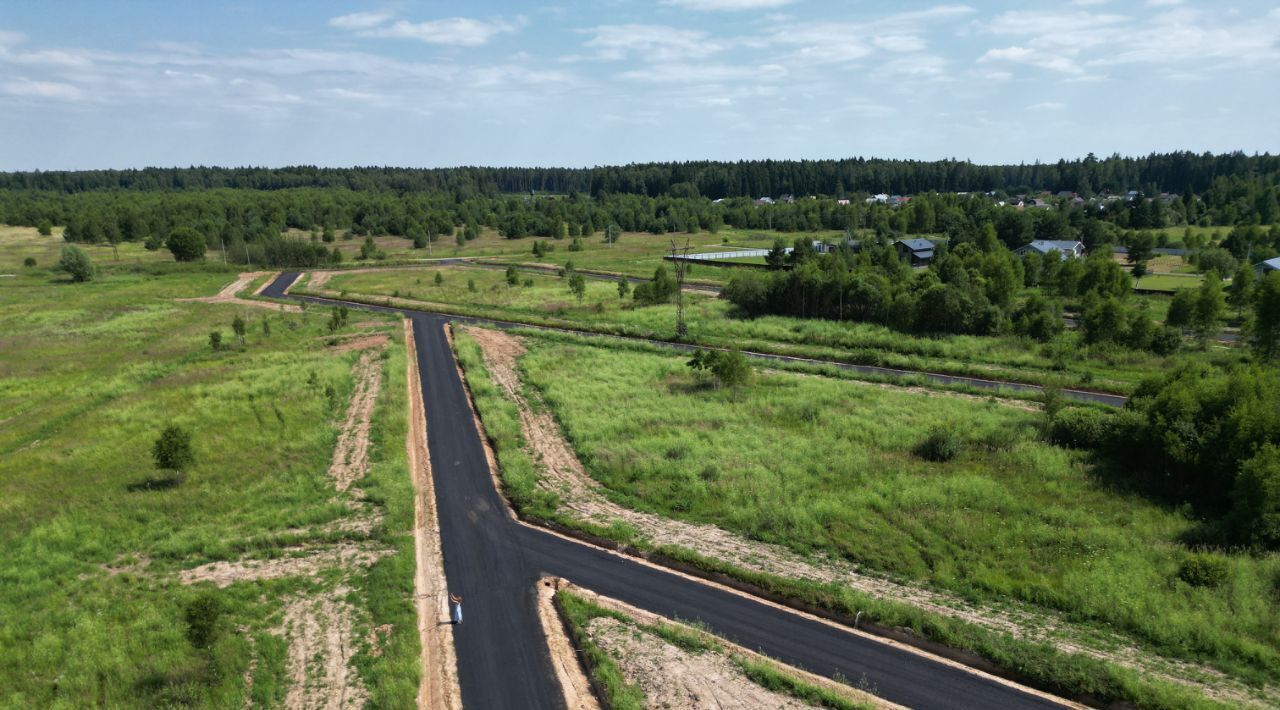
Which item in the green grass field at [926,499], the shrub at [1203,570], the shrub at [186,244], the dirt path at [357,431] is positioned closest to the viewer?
the green grass field at [926,499]

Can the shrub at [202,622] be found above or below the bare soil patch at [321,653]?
above

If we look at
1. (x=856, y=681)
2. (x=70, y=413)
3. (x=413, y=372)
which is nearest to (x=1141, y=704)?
(x=856, y=681)

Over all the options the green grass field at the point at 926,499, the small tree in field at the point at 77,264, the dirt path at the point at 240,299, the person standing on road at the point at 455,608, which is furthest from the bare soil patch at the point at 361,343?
the small tree in field at the point at 77,264

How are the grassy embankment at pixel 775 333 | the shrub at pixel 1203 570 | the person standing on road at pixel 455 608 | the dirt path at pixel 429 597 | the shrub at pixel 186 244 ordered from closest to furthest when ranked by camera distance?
the dirt path at pixel 429 597, the person standing on road at pixel 455 608, the shrub at pixel 1203 570, the grassy embankment at pixel 775 333, the shrub at pixel 186 244

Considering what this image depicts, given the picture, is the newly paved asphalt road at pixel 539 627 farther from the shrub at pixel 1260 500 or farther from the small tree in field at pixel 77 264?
the small tree in field at pixel 77 264

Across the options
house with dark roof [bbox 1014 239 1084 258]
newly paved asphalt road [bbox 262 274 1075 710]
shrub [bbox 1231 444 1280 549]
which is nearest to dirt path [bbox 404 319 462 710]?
newly paved asphalt road [bbox 262 274 1075 710]

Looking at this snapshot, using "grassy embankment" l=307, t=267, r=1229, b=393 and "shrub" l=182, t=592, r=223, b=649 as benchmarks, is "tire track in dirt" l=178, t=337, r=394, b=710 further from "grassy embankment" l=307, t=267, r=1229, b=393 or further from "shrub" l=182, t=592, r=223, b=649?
"grassy embankment" l=307, t=267, r=1229, b=393
